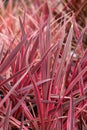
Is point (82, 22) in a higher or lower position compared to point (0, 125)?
higher

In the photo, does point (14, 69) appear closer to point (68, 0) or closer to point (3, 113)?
point (3, 113)

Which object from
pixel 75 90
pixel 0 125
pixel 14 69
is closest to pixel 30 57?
pixel 14 69

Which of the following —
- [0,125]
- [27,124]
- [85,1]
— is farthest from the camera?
[85,1]

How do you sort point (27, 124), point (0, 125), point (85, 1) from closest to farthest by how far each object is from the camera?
point (0, 125) → point (27, 124) → point (85, 1)

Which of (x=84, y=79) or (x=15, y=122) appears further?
(x=84, y=79)

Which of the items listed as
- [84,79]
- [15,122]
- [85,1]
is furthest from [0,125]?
[85,1]

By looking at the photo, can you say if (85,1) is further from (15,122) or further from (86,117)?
(15,122)

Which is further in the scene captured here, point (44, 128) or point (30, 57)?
point (30, 57)

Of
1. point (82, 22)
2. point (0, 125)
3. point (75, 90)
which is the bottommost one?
point (0, 125)

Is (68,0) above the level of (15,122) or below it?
above
